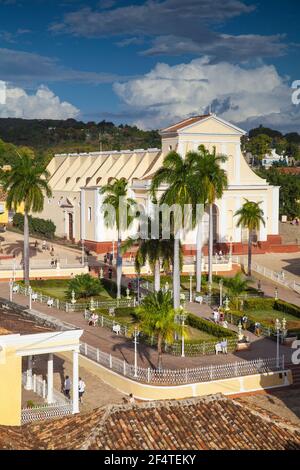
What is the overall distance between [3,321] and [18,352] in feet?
10.5

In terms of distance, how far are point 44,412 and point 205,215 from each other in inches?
1492

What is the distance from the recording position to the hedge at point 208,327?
31375mm

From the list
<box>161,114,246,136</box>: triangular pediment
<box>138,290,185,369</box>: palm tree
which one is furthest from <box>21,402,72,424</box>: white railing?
<box>161,114,246,136</box>: triangular pediment

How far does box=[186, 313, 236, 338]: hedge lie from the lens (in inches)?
1235

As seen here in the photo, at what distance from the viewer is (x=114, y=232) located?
5697cm

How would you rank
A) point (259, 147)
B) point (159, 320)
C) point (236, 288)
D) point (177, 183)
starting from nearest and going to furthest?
point (159, 320), point (177, 183), point (236, 288), point (259, 147)

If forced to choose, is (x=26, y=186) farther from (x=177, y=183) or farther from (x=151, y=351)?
(x=151, y=351)

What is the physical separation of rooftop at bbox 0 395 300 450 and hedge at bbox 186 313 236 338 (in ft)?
52.8

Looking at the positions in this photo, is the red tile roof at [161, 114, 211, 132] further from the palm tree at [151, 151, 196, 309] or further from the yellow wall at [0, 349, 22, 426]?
the yellow wall at [0, 349, 22, 426]

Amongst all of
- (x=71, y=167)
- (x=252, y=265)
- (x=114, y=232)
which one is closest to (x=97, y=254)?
(x=114, y=232)

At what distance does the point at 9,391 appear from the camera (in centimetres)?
1919

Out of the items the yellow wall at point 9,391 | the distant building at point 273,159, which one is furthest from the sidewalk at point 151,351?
the distant building at point 273,159

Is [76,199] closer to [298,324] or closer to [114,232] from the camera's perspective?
[114,232]

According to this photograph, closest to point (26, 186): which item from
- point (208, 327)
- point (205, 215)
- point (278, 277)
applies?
point (208, 327)
